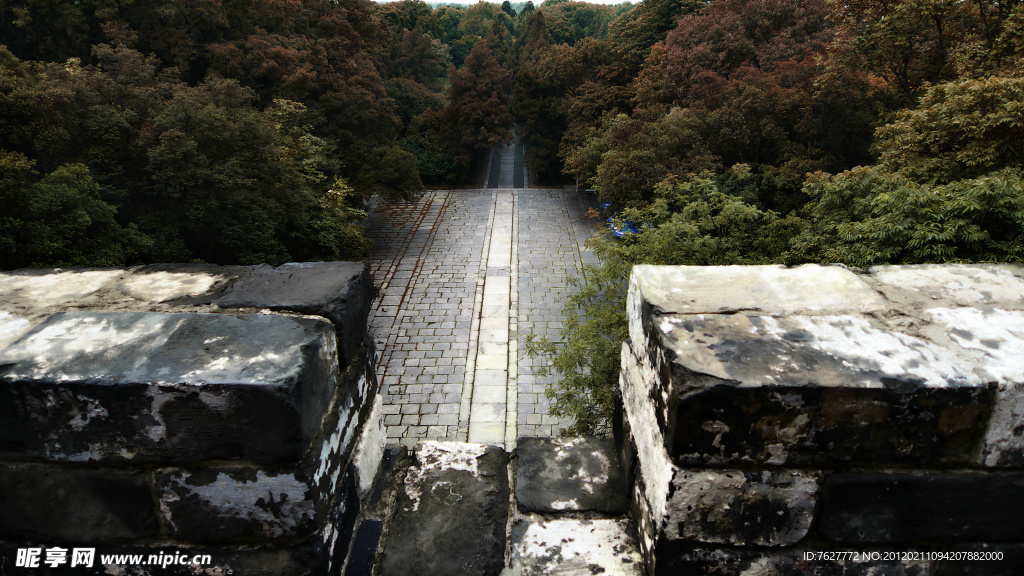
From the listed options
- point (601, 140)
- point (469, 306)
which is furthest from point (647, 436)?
point (601, 140)

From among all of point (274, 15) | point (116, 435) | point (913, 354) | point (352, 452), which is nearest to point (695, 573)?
point (913, 354)

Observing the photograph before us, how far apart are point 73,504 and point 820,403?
72.4 inches

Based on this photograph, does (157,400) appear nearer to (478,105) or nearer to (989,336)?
(989,336)

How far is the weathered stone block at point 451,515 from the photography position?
1.60m

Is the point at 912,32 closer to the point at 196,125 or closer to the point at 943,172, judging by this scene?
the point at 943,172

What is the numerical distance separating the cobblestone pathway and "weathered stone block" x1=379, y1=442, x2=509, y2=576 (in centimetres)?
622

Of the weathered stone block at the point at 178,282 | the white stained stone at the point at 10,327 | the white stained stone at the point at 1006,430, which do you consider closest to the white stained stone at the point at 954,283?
the white stained stone at the point at 1006,430

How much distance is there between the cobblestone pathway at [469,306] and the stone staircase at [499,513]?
6.23 meters

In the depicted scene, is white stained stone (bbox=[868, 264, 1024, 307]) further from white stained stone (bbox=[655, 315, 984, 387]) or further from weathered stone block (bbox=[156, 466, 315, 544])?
weathered stone block (bbox=[156, 466, 315, 544])

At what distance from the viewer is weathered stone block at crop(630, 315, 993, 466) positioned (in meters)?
1.23

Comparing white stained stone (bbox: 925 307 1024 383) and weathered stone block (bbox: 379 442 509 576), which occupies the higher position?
white stained stone (bbox: 925 307 1024 383)

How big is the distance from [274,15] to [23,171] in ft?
36.2

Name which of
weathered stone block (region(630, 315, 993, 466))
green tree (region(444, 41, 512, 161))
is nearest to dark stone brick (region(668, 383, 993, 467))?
weathered stone block (region(630, 315, 993, 466))

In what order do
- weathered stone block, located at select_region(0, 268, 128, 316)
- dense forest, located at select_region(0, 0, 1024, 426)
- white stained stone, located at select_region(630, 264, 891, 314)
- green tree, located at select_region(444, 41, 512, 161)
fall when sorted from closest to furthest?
white stained stone, located at select_region(630, 264, 891, 314) → weathered stone block, located at select_region(0, 268, 128, 316) → dense forest, located at select_region(0, 0, 1024, 426) → green tree, located at select_region(444, 41, 512, 161)
